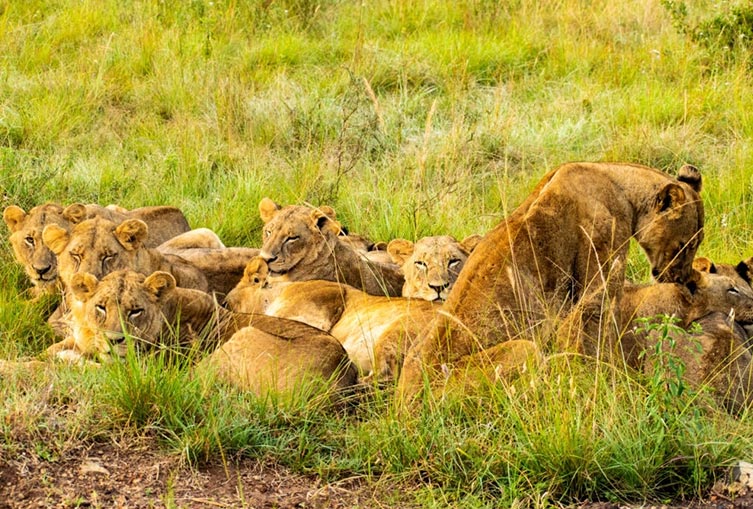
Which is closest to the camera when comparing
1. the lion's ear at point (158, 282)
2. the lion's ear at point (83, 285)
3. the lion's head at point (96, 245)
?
the lion's ear at point (83, 285)

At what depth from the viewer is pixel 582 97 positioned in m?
11.2

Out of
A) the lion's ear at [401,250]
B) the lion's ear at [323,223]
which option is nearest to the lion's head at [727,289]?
the lion's ear at [401,250]

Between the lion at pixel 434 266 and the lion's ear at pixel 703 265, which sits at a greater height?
the lion's ear at pixel 703 265

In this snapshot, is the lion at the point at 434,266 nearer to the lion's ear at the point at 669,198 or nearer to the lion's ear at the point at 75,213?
the lion's ear at the point at 669,198

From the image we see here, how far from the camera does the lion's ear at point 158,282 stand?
662cm

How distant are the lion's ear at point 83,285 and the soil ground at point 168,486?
4.64 ft

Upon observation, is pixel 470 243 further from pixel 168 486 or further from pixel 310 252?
pixel 168 486

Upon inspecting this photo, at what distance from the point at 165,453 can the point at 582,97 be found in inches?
271

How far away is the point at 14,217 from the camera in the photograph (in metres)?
8.20

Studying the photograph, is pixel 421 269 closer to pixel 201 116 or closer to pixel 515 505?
pixel 515 505

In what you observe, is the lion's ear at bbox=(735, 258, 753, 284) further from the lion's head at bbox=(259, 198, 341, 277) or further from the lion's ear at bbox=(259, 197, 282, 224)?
the lion's ear at bbox=(259, 197, 282, 224)

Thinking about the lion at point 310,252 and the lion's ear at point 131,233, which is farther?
the lion at point 310,252

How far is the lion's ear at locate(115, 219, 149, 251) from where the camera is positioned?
7.65 m

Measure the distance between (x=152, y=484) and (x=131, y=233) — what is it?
2882 millimetres
